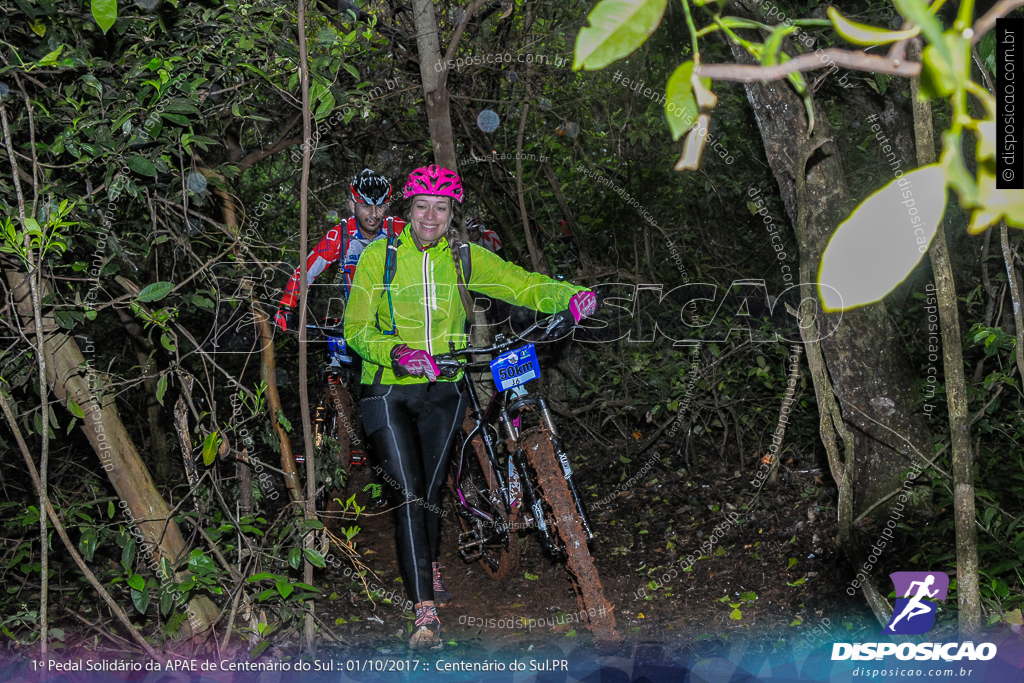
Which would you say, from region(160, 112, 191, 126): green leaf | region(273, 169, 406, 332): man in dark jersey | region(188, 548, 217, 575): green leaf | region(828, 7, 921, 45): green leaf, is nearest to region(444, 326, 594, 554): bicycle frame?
region(188, 548, 217, 575): green leaf

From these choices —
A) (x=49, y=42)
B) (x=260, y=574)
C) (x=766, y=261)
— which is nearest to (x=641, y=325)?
(x=766, y=261)

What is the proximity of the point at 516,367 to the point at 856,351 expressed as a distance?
162 centimetres

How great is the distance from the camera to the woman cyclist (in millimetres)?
3453

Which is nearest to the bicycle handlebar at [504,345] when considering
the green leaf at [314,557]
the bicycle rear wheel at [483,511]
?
the bicycle rear wheel at [483,511]

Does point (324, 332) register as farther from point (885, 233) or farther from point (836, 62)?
point (836, 62)

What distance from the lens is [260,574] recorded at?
106 inches

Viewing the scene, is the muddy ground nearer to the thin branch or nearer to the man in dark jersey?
the man in dark jersey

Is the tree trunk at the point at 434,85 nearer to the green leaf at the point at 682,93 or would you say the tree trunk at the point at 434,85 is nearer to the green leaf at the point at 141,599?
the green leaf at the point at 141,599

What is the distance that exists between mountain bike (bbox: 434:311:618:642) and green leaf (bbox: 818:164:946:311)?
1118mm

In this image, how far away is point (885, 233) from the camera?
1651 mm

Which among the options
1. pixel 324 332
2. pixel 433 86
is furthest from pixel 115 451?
pixel 433 86

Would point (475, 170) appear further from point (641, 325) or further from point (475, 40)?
point (641, 325)

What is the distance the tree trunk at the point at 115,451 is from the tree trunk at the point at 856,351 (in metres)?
2.95

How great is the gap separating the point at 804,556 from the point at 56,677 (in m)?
3.13
